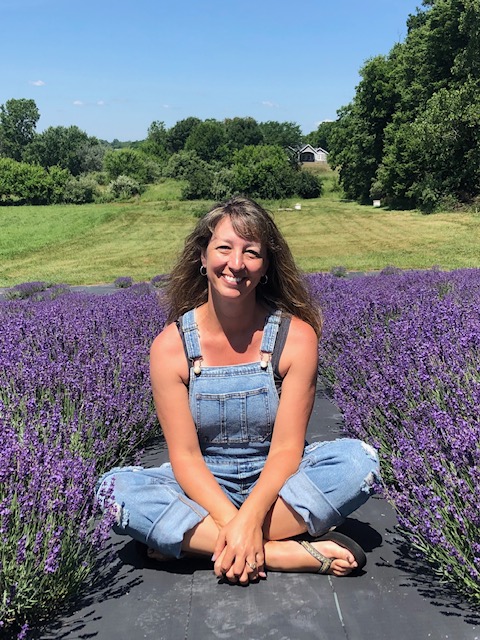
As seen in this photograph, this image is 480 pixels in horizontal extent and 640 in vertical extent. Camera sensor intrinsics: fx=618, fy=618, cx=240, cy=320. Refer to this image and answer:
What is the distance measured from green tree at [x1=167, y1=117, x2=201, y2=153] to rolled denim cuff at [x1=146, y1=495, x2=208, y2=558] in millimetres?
98245

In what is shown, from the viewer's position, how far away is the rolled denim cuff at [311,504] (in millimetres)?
1964

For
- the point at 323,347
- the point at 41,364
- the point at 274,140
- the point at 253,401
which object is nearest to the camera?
the point at 253,401

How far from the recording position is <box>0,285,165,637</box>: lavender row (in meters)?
1.61

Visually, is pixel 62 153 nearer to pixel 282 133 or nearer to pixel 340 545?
pixel 282 133

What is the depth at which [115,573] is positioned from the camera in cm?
197

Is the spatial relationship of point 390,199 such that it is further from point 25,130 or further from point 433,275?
point 25,130

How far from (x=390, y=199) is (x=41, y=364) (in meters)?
33.3

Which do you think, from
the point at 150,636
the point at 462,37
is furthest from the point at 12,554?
the point at 462,37

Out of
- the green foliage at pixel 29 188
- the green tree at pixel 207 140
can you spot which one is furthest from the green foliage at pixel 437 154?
the green tree at pixel 207 140

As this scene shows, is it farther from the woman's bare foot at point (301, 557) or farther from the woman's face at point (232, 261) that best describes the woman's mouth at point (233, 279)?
the woman's bare foot at point (301, 557)

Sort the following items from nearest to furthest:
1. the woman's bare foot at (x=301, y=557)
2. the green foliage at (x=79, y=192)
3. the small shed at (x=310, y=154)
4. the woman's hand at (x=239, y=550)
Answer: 1. the woman's hand at (x=239, y=550)
2. the woman's bare foot at (x=301, y=557)
3. the green foliage at (x=79, y=192)
4. the small shed at (x=310, y=154)

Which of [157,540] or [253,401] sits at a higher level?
[253,401]

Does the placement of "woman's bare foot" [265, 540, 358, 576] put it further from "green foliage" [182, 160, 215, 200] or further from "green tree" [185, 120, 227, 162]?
"green tree" [185, 120, 227, 162]

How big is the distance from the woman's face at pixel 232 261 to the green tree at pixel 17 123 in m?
95.4
